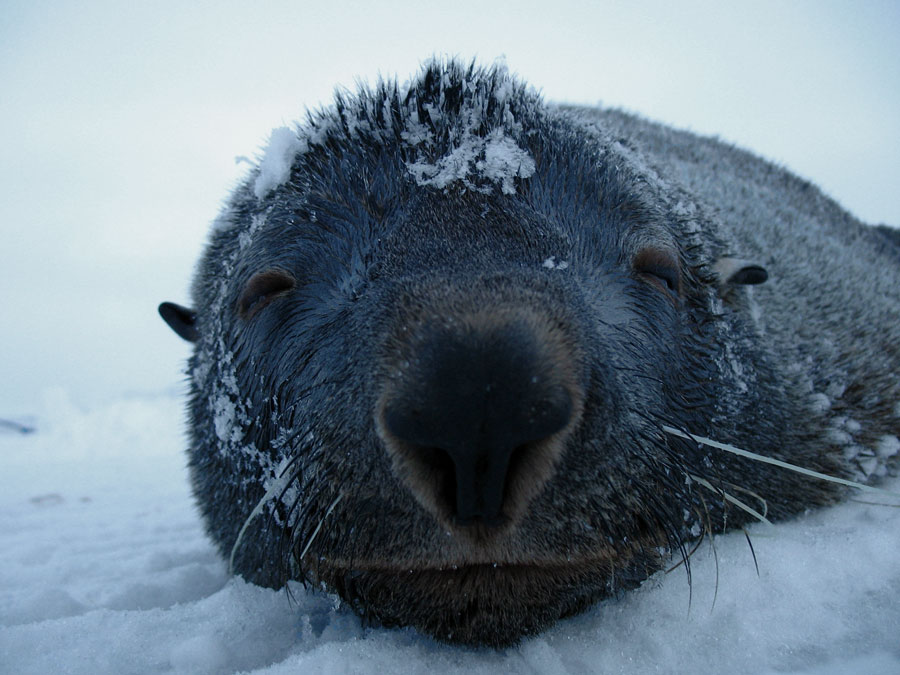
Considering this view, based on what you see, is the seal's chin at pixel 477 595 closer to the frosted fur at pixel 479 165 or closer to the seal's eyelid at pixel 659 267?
the seal's eyelid at pixel 659 267

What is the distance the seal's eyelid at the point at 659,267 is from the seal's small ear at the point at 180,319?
2.15 m

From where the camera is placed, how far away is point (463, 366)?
1383 mm

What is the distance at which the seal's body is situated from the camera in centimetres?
147

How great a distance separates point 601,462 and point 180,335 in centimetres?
242

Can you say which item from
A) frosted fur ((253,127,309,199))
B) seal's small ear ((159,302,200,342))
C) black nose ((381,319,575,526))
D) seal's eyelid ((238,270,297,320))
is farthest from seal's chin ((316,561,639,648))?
seal's small ear ((159,302,200,342))

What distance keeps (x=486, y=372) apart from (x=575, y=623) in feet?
3.52

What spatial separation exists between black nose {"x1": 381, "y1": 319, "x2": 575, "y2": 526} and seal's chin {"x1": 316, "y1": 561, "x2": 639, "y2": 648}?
1.03 feet

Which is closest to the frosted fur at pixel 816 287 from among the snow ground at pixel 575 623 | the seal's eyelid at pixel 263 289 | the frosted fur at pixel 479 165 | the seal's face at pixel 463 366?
the snow ground at pixel 575 623

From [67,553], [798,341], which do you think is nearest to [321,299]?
[798,341]

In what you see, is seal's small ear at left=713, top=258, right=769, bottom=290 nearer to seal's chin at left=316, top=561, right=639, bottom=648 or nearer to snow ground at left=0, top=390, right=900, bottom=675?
snow ground at left=0, top=390, right=900, bottom=675

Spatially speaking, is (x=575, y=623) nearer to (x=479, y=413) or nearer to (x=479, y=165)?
(x=479, y=413)

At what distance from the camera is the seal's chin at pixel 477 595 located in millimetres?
1699

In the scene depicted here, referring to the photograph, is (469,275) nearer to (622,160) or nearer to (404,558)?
(404,558)

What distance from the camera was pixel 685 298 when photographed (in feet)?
7.84
